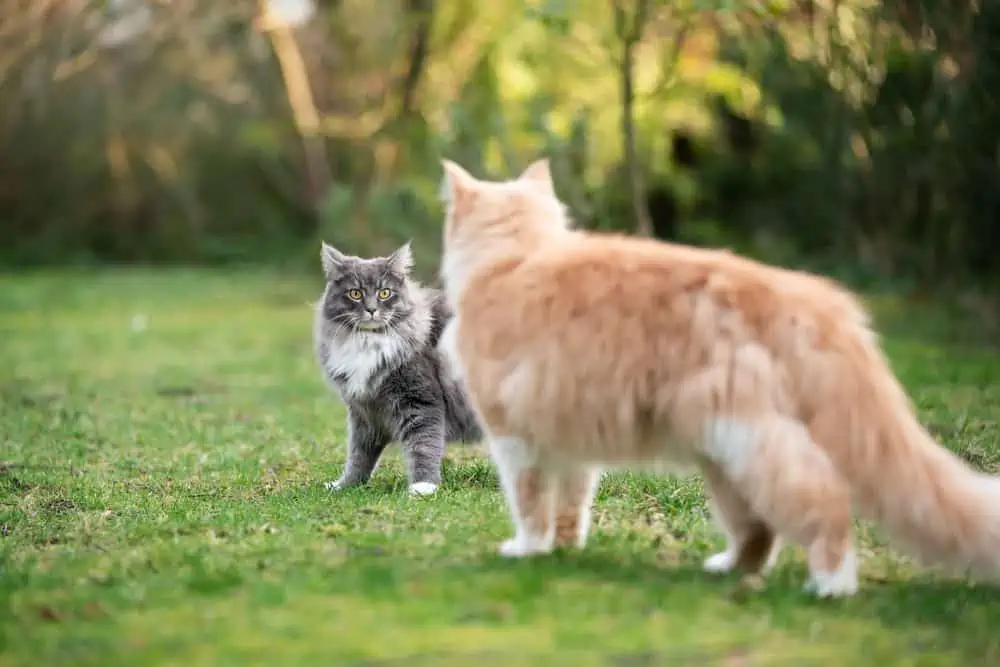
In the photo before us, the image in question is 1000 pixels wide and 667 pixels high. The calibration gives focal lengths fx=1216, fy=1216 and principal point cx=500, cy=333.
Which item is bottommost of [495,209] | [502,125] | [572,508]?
[572,508]

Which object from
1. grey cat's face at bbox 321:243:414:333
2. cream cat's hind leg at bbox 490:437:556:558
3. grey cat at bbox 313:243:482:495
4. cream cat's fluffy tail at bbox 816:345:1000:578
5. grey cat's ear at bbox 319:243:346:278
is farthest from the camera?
grey cat's ear at bbox 319:243:346:278

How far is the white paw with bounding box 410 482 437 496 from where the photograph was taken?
6230mm

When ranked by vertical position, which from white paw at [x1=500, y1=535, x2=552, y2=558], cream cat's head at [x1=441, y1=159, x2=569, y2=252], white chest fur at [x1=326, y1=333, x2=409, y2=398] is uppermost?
cream cat's head at [x1=441, y1=159, x2=569, y2=252]

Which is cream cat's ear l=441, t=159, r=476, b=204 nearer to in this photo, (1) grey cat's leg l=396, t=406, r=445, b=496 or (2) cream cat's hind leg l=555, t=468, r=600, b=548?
(2) cream cat's hind leg l=555, t=468, r=600, b=548

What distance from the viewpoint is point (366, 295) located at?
22.0 feet

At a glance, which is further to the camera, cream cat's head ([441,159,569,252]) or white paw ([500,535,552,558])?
cream cat's head ([441,159,569,252])

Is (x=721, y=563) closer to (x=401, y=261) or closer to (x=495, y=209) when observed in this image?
(x=495, y=209)

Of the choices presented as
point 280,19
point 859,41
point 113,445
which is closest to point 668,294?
point 113,445

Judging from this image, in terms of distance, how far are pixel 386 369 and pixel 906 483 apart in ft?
10.3

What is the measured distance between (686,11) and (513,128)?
4.16 meters

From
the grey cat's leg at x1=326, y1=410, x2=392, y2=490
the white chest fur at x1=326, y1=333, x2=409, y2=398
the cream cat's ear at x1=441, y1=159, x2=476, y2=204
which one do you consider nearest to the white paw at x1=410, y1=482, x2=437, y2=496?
the grey cat's leg at x1=326, y1=410, x2=392, y2=490

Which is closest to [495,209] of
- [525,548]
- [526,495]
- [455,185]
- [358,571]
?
[455,185]

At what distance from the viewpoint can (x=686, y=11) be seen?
12.9 m

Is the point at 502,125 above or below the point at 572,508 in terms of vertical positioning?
above
